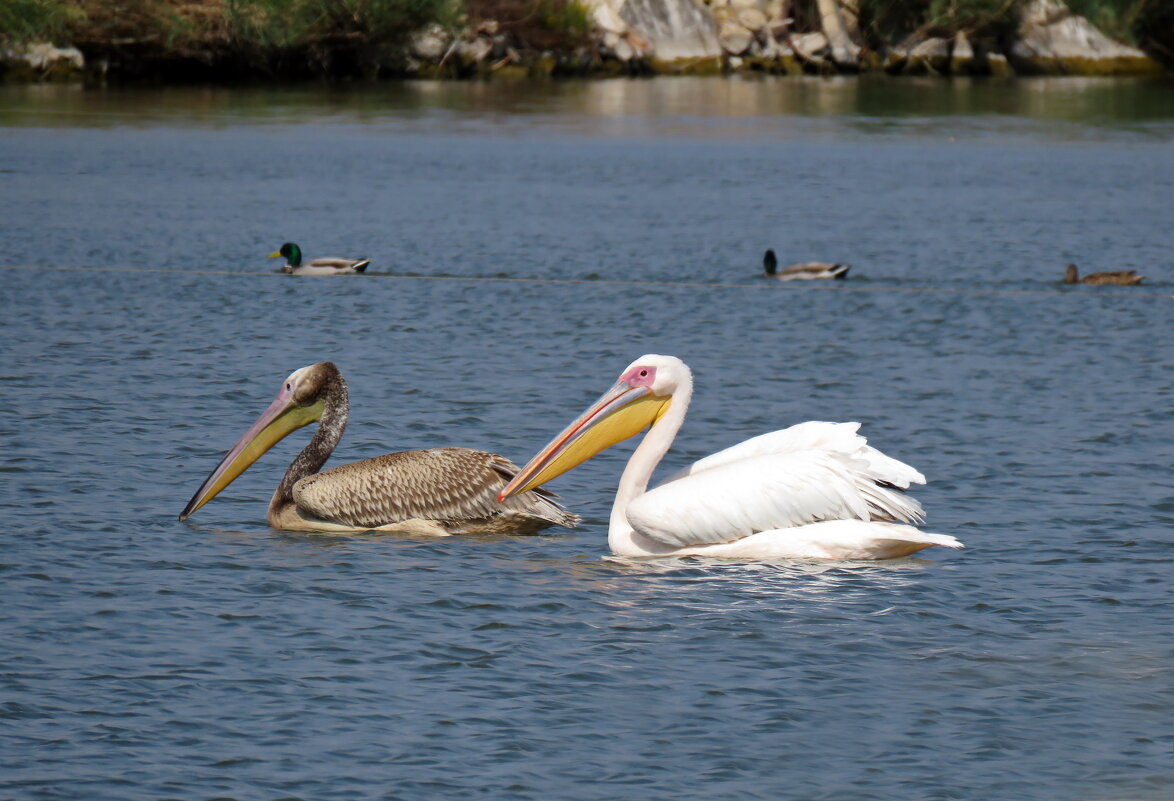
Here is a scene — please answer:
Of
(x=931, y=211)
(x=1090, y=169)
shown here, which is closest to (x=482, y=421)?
(x=931, y=211)

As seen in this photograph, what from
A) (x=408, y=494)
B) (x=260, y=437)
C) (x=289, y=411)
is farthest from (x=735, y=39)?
(x=408, y=494)

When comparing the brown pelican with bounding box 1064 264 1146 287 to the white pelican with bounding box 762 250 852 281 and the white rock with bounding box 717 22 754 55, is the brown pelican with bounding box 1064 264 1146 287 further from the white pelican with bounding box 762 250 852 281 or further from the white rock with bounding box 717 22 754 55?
the white rock with bounding box 717 22 754 55

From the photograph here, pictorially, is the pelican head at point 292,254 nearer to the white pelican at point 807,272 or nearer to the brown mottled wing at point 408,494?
the white pelican at point 807,272

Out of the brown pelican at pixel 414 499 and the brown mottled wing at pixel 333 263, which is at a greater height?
the brown mottled wing at pixel 333 263

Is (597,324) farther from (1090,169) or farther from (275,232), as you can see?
(1090,169)

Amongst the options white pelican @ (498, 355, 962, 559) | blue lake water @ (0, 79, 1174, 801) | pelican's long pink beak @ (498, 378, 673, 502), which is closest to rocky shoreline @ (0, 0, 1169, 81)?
blue lake water @ (0, 79, 1174, 801)

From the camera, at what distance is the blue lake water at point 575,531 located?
19.9 ft

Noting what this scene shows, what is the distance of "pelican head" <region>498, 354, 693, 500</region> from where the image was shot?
8.71 metres

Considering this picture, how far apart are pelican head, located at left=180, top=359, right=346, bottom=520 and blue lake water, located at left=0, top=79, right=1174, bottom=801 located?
30 centimetres

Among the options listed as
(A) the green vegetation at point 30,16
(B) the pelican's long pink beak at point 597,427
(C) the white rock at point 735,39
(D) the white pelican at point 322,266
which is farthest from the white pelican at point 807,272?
(C) the white rock at point 735,39

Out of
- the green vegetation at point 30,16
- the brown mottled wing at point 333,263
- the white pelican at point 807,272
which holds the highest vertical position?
the green vegetation at point 30,16

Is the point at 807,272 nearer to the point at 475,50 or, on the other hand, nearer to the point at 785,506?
the point at 785,506

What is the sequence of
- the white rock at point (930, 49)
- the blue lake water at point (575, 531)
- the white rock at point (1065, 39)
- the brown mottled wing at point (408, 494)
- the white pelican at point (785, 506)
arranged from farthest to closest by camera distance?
the white rock at point (1065, 39), the white rock at point (930, 49), the brown mottled wing at point (408, 494), the white pelican at point (785, 506), the blue lake water at point (575, 531)

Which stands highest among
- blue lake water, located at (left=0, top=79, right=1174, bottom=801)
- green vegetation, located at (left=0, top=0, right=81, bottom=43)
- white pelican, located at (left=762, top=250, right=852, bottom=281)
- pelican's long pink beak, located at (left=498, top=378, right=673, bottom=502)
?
green vegetation, located at (left=0, top=0, right=81, bottom=43)
